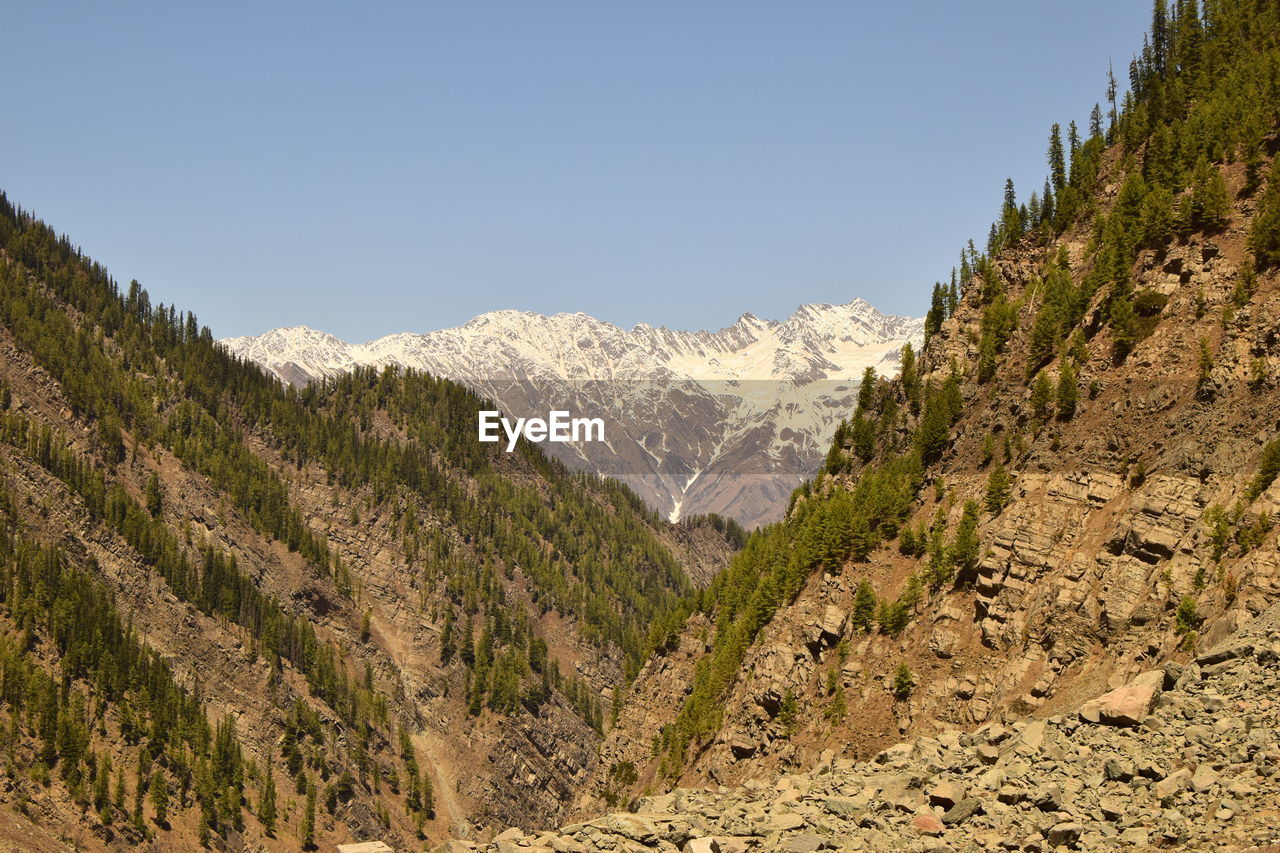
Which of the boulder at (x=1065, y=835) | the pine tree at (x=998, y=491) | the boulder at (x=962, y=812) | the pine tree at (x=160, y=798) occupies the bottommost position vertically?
the pine tree at (x=160, y=798)

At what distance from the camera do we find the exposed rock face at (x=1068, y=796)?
1357 inches

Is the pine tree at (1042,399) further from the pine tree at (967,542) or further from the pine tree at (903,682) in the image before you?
the pine tree at (903,682)

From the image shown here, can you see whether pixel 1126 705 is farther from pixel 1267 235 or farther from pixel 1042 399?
pixel 1267 235

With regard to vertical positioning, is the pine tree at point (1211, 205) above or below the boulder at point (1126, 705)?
above

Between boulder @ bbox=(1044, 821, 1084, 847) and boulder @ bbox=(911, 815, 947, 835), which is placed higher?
boulder @ bbox=(1044, 821, 1084, 847)

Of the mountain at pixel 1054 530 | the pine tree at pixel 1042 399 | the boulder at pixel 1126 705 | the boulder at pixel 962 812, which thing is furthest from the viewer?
the pine tree at pixel 1042 399

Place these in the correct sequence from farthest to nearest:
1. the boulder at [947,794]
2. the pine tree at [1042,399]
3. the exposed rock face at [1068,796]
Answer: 1. the pine tree at [1042,399]
2. the boulder at [947,794]
3. the exposed rock face at [1068,796]

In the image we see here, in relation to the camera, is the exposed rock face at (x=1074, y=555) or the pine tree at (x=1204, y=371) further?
the pine tree at (x=1204, y=371)

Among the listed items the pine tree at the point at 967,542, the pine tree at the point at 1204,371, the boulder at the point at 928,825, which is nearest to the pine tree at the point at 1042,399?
the pine tree at the point at 967,542

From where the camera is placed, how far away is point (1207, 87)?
102 m

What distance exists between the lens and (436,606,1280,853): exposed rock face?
3447 centimetres

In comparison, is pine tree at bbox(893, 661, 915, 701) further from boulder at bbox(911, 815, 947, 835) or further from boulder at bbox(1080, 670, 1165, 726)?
boulder at bbox(911, 815, 947, 835)

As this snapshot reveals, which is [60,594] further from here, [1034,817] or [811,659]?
[1034,817]

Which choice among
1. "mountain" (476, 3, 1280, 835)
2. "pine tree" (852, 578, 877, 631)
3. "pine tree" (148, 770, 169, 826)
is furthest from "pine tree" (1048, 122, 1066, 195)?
"pine tree" (148, 770, 169, 826)
